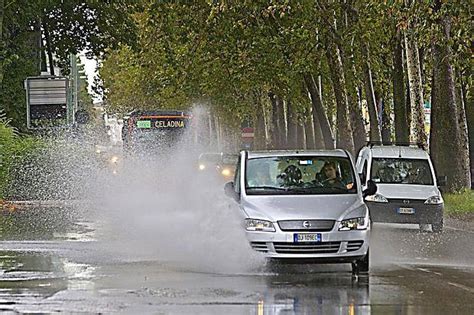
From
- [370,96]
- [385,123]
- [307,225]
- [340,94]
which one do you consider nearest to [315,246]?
[307,225]

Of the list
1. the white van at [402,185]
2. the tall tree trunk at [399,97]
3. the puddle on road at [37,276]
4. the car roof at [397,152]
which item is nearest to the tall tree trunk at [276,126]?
the tall tree trunk at [399,97]

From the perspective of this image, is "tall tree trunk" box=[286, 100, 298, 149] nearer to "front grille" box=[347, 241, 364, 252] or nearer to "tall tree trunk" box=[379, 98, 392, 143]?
"tall tree trunk" box=[379, 98, 392, 143]

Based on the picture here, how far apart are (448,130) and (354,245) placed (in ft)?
59.0

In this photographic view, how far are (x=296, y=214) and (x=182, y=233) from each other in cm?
707

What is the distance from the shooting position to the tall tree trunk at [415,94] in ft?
111

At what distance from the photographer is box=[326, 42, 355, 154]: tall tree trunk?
138ft

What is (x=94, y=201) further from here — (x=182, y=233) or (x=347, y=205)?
(x=347, y=205)

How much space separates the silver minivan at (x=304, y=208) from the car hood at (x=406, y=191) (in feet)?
28.6

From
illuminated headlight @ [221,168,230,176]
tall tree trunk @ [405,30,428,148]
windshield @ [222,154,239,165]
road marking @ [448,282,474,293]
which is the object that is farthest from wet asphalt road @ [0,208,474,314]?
windshield @ [222,154,239,165]

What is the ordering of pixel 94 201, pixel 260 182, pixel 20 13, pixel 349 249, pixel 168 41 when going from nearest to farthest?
pixel 349 249, pixel 260 182, pixel 94 201, pixel 20 13, pixel 168 41

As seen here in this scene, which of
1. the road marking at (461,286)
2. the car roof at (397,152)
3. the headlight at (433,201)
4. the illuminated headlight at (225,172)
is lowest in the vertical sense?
the road marking at (461,286)

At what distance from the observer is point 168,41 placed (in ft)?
148

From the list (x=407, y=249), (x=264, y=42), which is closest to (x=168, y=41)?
(x=264, y=42)

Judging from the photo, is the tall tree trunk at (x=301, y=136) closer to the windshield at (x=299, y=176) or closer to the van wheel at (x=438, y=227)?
the van wheel at (x=438, y=227)
